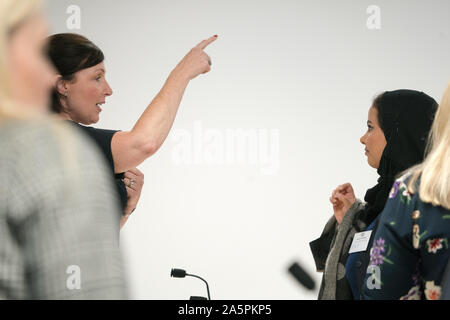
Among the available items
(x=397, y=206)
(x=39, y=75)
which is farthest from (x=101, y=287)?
(x=397, y=206)

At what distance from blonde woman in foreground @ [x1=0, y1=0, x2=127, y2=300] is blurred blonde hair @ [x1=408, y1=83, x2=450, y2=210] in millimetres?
719

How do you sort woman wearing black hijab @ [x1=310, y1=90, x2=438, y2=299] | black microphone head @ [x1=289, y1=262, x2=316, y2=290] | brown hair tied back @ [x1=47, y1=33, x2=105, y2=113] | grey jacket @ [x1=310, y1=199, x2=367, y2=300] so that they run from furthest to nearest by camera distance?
black microphone head @ [x1=289, y1=262, x2=316, y2=290], grey jacket @ [x1=310, y1=199, x2=367, y2=300], woman wearing black hijab @ [x1=310, y1=90, x2=438, y2=299], brown hair tied back @ [x1=47, y1=33, x2=105, y2=113]

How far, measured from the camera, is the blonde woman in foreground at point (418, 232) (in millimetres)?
1041

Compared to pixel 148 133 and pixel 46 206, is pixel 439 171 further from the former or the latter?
pixel 46 206

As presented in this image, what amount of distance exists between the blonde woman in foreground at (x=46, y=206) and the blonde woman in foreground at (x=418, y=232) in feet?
2.39

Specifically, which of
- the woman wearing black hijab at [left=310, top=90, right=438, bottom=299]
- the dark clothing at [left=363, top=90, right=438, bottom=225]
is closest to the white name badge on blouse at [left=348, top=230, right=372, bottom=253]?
the woman wearing black hijab at [left=310, top=90, right=438, bottom=299]

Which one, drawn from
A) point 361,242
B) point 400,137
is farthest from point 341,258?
point 400,137

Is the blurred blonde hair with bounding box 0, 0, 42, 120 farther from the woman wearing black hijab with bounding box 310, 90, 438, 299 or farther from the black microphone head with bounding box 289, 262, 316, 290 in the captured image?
the black microphone head with bounding box 289, 262, 316, 290

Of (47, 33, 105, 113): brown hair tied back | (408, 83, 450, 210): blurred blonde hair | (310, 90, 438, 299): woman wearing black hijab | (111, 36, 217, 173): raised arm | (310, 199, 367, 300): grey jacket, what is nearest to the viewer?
(408, 83, 450, 210): blurred blonde hair

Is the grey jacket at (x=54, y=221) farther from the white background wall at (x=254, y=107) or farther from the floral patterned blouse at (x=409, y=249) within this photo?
the white background wall at (x=254, y=107)

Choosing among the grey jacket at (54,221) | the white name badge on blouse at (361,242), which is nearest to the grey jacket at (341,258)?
the white name badge on blouse at (361,242)

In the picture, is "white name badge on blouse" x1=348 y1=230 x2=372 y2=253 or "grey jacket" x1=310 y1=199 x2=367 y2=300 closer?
"white name badge on blouse" x1=348 y1=230 x2=372 y2=253

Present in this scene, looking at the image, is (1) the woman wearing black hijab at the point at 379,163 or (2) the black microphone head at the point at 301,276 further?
(2) the black microphone head at the point at 301,276

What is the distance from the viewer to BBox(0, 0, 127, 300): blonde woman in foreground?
0.44 meters
